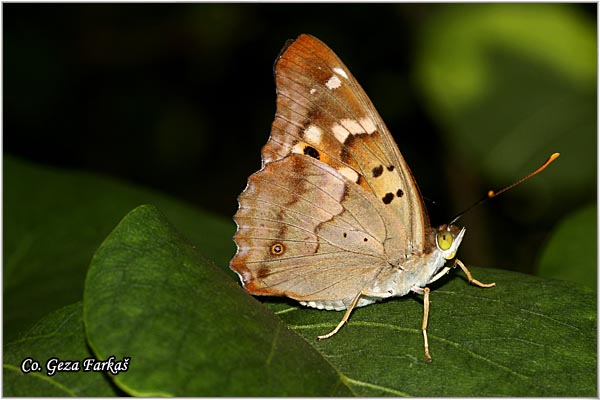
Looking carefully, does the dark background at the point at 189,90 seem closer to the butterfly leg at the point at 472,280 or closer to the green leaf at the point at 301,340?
the butterfly leg at the point at 472,280

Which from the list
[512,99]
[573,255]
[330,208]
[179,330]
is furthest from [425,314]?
[512,99]

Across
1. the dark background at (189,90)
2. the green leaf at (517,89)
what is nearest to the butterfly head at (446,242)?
the green leaf at (517,89)

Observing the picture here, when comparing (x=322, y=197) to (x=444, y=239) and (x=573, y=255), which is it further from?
(x=573, y=255)

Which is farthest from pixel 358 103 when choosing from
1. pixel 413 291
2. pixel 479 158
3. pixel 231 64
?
pixel 231 64

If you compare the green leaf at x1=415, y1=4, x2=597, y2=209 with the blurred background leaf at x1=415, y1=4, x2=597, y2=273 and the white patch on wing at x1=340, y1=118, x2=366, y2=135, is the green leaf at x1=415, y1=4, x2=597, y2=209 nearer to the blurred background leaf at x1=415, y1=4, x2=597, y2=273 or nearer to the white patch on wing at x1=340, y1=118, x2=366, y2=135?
the blurred background leaf at x1=415, y1=4, x2=597, y2=273

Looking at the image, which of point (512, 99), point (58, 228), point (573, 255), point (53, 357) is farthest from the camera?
point (512, 99)

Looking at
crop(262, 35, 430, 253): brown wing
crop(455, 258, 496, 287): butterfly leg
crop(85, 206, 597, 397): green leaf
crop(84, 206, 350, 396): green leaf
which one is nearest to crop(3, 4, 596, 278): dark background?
crop(455, 258, 496, 287): butterfly leg

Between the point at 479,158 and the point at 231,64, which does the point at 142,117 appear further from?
the point at 479,158
